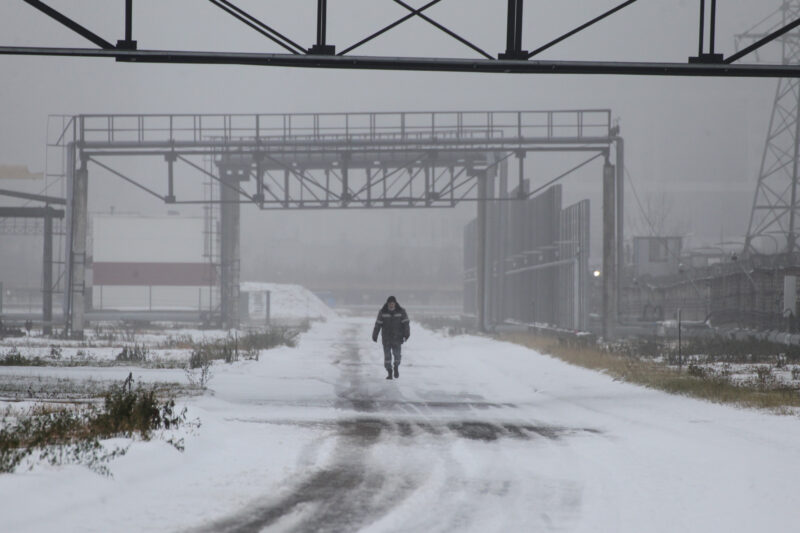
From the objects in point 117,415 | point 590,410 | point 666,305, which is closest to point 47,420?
point 117,415

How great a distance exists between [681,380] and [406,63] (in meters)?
7.63

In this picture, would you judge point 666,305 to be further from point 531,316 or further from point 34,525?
point 34,525

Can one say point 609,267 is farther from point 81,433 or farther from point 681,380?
point 81,433

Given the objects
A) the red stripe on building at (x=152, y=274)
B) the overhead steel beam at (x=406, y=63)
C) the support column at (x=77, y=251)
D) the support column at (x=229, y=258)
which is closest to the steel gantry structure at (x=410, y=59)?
the overhead steel beam at (x=406, y=63)

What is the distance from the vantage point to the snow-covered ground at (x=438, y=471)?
20.7 feet

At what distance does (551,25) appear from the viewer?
189 m

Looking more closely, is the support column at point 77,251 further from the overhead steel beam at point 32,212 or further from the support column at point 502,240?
the support column at point 502,240

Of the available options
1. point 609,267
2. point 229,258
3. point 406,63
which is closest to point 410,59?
point 406,63

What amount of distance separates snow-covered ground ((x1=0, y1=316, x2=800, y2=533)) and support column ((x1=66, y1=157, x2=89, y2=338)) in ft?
63.5

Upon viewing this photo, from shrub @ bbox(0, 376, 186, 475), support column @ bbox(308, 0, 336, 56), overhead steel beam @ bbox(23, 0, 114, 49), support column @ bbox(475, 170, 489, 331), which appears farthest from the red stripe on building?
shrub @ bbox(0, 376, 186, 475)

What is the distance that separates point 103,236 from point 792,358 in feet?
149

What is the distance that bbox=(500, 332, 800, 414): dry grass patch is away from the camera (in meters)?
13.2

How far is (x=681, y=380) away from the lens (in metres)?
15.7

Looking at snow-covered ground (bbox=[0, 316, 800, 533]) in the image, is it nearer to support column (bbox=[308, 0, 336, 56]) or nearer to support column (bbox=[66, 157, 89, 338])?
support column (bbox=[308, 0, 336, 56])
